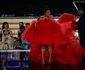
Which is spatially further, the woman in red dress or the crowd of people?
the crowd of people

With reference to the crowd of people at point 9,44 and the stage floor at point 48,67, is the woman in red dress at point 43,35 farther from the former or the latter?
the crowd of people at point 9,44

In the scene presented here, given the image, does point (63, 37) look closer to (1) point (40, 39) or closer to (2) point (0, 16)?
(1) point (40, 39)

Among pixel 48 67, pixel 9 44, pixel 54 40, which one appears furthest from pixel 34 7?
pixel 48 67

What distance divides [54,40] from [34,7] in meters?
4.70

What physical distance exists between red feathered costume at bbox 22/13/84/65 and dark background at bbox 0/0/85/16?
4283 millimetres

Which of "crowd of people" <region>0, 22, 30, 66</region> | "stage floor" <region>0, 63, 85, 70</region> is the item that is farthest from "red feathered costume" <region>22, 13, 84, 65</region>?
"crowd of people" <region>0, 22, 30, 66</region>

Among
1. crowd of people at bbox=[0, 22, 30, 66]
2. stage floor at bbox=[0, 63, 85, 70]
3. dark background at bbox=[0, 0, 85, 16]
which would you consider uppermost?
dark background at bbox=[0, 0, 85, 16]

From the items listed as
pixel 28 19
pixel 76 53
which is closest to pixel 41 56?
pixel 76 53

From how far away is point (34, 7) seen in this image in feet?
30.5

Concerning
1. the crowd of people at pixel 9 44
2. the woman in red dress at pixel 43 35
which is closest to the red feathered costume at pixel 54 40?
the woman in red dress at pixel 43 35

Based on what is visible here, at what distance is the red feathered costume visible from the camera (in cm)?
470

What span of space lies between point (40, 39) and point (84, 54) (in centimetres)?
95

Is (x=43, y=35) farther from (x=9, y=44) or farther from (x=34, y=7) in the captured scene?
(x=34, y=7)

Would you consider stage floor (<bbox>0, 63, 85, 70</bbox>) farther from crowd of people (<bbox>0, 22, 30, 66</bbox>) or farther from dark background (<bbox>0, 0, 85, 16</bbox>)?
dark background (<bbox>0, 0, 85, 16</bbox>)
